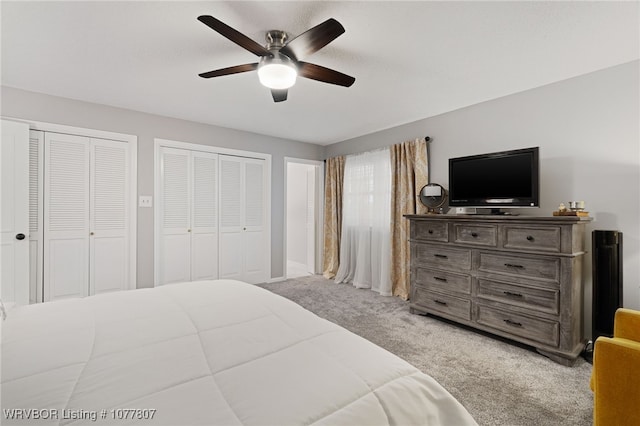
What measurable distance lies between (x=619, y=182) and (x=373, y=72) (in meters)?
2.34

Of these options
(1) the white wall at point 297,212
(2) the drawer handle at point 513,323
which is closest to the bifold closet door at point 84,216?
(1) the white wall at point 297,212

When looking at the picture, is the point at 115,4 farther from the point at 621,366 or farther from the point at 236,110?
the point at 621,366

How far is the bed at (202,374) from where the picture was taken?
781mm

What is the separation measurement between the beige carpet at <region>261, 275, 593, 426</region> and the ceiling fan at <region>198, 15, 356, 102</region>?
2.35 metres

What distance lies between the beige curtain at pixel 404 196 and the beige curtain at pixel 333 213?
1.23 m

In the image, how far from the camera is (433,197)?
3625 millimetres

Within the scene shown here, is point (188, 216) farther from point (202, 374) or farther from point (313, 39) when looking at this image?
point (202, 374)

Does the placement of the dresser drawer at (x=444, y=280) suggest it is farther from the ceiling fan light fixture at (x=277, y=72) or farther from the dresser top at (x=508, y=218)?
the ceiling fan light fixture at (x=277, y=72)

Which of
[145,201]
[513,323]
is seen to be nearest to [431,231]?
[513,323]

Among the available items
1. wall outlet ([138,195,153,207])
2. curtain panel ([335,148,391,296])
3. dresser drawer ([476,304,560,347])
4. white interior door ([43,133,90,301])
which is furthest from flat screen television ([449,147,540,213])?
white interior door ([43,133,90,301])

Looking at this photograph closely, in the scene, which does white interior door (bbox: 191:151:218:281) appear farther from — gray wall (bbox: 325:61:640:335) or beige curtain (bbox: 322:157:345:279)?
gray wall (bbox: 325:61:640:335)

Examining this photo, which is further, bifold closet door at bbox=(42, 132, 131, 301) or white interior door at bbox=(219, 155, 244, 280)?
white interior door at bbox=(219, 155, 244, 280)

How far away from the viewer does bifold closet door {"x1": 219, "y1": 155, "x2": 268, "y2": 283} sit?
451 cm

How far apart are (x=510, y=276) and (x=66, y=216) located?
4765mm
